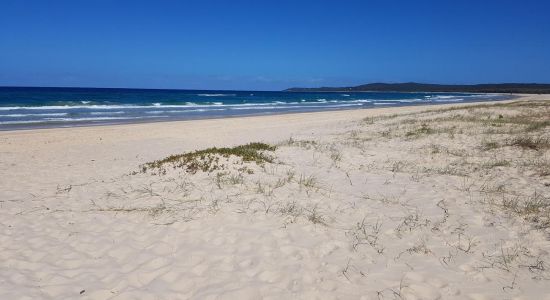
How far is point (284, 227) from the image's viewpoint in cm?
543

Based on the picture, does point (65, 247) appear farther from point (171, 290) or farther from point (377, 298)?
point (377, 298)

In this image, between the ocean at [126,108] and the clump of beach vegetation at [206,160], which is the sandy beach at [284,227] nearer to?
the clump of beach vegetation at [206,160]

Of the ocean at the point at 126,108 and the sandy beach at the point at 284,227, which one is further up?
the ocean at the point at 126,108

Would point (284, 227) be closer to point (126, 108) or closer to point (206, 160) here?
point (206, 160)

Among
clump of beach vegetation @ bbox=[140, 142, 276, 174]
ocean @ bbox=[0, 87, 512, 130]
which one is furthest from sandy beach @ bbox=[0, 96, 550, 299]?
ocean @ bbox=[0, 87, 512, 130]

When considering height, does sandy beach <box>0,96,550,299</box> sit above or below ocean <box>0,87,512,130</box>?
below

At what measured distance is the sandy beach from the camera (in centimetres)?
406

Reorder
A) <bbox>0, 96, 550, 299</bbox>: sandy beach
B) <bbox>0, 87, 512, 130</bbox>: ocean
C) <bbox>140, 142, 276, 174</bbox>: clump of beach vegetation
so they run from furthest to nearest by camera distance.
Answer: <bbox>0, 87, 512, 130</bbox>: ocean < <bbox>140, 142, 276, 174</bbox>: clump of beach vegetation < <bbox>0, 96, 550, 299</bbox>: sandy beach

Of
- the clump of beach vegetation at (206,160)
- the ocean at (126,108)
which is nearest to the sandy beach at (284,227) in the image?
the clump of beach vegetation at (206,160)

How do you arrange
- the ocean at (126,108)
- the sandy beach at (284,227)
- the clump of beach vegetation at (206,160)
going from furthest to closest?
the ocean at (126,108)
the clump of beach vegetation at (206,160)
the sandy beach at (284,227)

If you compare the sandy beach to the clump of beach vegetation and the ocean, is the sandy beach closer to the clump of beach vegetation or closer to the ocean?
the clump of beach vegetation

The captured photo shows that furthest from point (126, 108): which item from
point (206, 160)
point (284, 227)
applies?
point (284, 227)

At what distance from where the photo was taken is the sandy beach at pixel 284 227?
4.06 m

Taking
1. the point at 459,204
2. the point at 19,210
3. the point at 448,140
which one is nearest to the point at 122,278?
the point at 19,210
